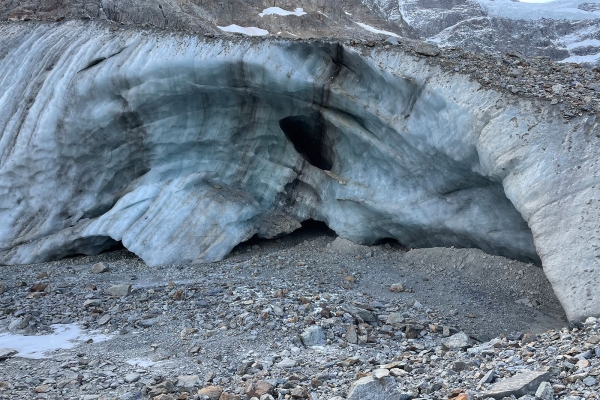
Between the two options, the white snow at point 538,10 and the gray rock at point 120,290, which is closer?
the gray rock at point 120,290

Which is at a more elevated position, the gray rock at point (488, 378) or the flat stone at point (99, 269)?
the gray rock at point (488, 378)

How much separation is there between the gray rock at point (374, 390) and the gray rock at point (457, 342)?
5.56ft

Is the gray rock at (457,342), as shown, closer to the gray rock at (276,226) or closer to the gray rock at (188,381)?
the gray rock at (188,381)

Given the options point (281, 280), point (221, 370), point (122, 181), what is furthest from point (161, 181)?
point (221, 370)

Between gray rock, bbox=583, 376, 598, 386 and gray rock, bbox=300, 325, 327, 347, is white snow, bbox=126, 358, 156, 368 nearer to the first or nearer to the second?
gray rock, bbox=300, 325, 327, 347

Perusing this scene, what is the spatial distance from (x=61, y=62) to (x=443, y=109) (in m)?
8.49

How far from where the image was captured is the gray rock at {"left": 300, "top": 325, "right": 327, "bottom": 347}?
6.18m

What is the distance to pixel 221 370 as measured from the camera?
5410 millimetres

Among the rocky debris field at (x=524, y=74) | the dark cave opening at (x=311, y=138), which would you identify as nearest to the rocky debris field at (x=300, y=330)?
the dark cave opening at (x=311, y=138)

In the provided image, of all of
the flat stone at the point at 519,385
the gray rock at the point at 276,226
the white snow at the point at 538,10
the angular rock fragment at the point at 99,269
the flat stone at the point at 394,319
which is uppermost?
the white snow at the point at 538,10

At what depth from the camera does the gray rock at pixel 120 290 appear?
8281 millimetres

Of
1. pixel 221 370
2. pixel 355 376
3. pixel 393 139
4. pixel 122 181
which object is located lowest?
pixel 122 181

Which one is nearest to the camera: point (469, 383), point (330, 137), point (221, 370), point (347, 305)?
point (469, 383)

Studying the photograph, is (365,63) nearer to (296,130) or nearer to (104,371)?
(296,130)
